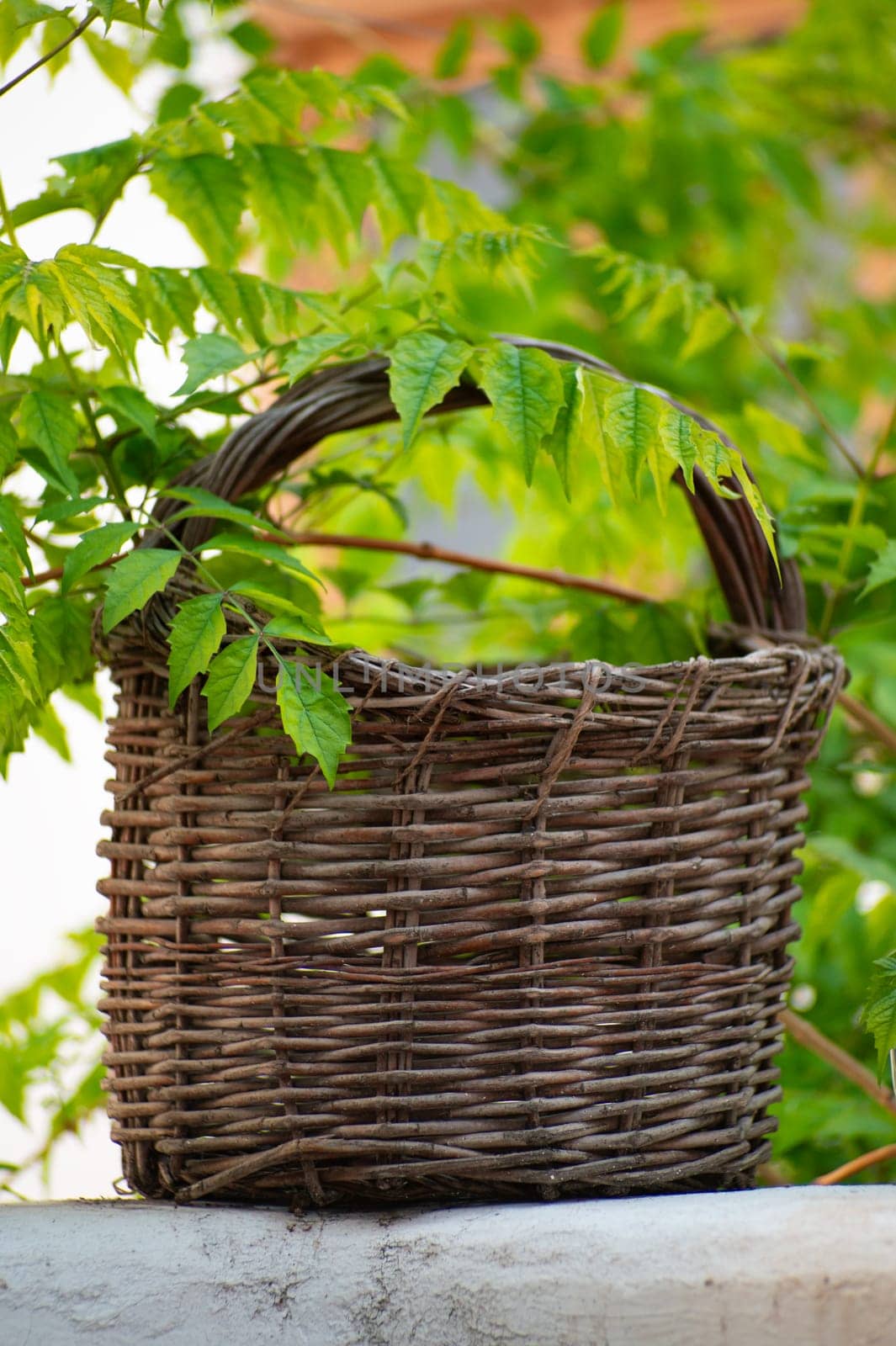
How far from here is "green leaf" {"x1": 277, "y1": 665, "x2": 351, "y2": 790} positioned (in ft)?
1.57

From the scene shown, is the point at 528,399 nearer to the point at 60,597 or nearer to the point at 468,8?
the point at 60,597

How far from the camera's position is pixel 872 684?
1143 millimetres

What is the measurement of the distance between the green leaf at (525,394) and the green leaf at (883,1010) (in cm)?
31

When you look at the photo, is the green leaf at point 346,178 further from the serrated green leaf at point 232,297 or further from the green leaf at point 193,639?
the green leaf at point 193,639

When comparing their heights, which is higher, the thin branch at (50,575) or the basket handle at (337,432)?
the basket handle at (337,432)

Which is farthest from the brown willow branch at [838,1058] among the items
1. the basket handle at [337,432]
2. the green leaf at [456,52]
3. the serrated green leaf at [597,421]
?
A: the green leaf at [456,52]

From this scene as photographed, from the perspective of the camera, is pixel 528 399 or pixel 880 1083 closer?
pixel 528 399

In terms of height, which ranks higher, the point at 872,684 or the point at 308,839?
the point at 872,684

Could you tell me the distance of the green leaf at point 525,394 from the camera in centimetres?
53

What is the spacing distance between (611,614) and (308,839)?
1.06 ft

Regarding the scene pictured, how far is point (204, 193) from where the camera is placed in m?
0.62

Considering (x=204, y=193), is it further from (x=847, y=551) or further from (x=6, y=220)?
(x=847, y=551)

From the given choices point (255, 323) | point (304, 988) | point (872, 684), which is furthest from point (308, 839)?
point (872, 684)

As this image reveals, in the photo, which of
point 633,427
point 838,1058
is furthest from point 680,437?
point 838,1058
